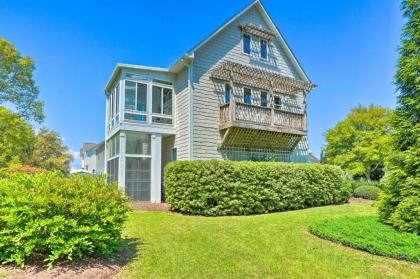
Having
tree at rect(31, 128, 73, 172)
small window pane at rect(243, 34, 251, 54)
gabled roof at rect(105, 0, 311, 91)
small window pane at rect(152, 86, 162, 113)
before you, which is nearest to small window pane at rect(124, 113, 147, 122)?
small window pane at rect(152, 86, 162, 113)

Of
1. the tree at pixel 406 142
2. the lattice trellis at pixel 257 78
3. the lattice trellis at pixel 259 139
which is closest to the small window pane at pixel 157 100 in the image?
the lattice trellis at pixel 257 78

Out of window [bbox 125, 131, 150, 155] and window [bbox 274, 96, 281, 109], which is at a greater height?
window [bbox 274, 96, 281, 109]

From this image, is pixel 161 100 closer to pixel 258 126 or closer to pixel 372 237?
pixel 258 126

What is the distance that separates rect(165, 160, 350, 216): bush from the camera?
10484 millimetres

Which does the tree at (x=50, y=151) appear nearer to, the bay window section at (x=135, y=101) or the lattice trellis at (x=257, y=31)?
the bay window section at (x=135, y=101)

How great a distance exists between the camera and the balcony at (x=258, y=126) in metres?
13.3

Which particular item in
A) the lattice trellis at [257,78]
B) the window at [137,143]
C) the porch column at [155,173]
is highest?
the lattice trellis at [257,78]

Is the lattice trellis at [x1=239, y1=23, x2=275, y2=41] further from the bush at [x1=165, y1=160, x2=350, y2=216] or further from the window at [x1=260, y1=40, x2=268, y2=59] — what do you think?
the bush at [x1=165, y1=160, x2=350, y2=216]

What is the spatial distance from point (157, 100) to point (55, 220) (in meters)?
10.8

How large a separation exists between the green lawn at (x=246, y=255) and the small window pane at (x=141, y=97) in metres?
7.66

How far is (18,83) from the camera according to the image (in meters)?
18.5

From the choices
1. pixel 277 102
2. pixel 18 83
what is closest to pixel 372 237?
pixel 277 102

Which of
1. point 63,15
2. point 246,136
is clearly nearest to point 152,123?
point 246,136

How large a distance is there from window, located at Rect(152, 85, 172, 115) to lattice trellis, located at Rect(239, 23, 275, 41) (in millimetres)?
5816
